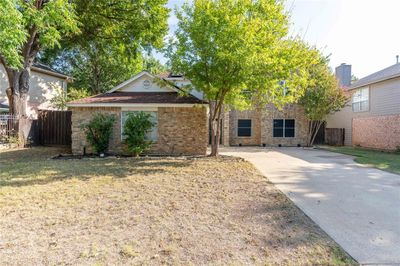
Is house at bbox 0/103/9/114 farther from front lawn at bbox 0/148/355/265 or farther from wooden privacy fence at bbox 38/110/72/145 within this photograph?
front lawn at bbox 0/148/355/265

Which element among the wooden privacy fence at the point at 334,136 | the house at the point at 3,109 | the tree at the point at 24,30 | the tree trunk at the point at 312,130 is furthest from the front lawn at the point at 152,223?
the wooden privacy fence at the point at 334,136

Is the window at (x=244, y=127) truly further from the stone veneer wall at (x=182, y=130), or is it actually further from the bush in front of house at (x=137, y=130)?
the bush in front of house at (x=137, y=130)

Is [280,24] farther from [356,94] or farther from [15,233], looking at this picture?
[356,94]

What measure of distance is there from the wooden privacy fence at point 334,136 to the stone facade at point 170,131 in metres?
15.2

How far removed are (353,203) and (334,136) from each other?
765 inches

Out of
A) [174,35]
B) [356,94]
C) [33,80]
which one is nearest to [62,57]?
[33,80]

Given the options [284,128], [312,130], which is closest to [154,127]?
[284,128]

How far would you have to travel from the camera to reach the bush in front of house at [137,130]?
38.4 feet

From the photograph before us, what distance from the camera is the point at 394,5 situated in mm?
10945

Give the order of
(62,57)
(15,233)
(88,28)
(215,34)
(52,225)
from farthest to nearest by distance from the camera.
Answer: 1. (62,57)
2. (88,28)
3. (215,34)
4. (52,225)
5. (15,233)

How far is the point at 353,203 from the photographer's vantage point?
5.76 metres

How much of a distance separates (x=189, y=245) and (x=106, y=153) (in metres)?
10.1

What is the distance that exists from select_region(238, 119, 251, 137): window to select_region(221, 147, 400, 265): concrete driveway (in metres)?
11.5

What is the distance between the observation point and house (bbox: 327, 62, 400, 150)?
1705 centimetres
